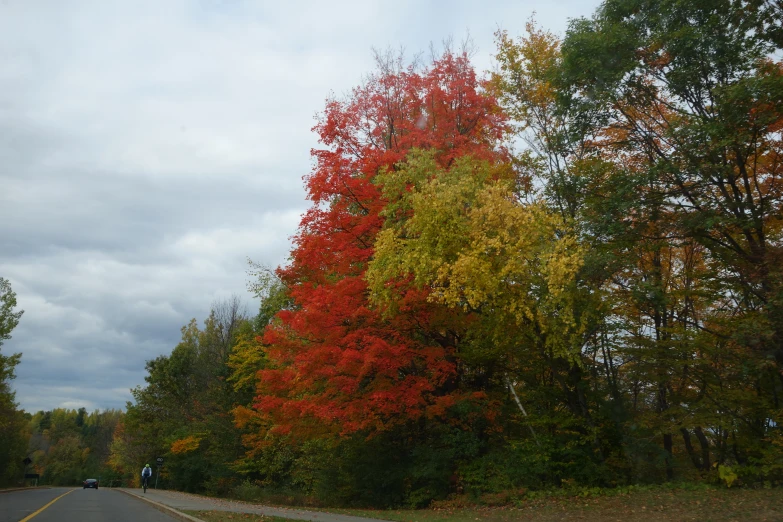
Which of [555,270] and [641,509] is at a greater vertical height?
[555,270]

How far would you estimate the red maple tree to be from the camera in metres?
16.3

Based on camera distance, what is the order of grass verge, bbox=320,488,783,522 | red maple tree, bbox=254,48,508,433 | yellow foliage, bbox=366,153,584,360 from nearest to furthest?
grass verge, bbox=320,488,783,522
yellow foliage, bbox=366,153,584,360
red maple tree, bbox=254,48,508,433

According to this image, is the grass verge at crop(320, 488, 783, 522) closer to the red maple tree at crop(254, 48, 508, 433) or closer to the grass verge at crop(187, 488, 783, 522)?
the grass verge at crop(187, 488, 783, 522)

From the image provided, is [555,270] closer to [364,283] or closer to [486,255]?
[486,255]

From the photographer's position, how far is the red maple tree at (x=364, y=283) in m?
16.3

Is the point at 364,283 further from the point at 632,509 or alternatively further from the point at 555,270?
the point at 632,509

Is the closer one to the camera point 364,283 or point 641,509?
point 641,509

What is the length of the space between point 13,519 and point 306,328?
899 centimetres

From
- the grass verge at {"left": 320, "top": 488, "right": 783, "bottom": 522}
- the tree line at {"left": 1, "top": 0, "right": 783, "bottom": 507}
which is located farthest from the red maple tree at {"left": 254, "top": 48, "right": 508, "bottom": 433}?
the grass verge at {"left": 320, "top": 488, "right": 783, "bottom": 522}

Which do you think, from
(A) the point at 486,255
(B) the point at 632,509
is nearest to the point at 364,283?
(A) the point at 486,255

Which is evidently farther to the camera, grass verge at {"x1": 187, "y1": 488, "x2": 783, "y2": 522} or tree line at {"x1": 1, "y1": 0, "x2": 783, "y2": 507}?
tree line at {"x1": 1, "y1": 0, "x2": 783, "y2": 507}

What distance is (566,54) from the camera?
15.1 meters

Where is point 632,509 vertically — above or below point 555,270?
below

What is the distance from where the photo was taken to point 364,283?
1648cm
